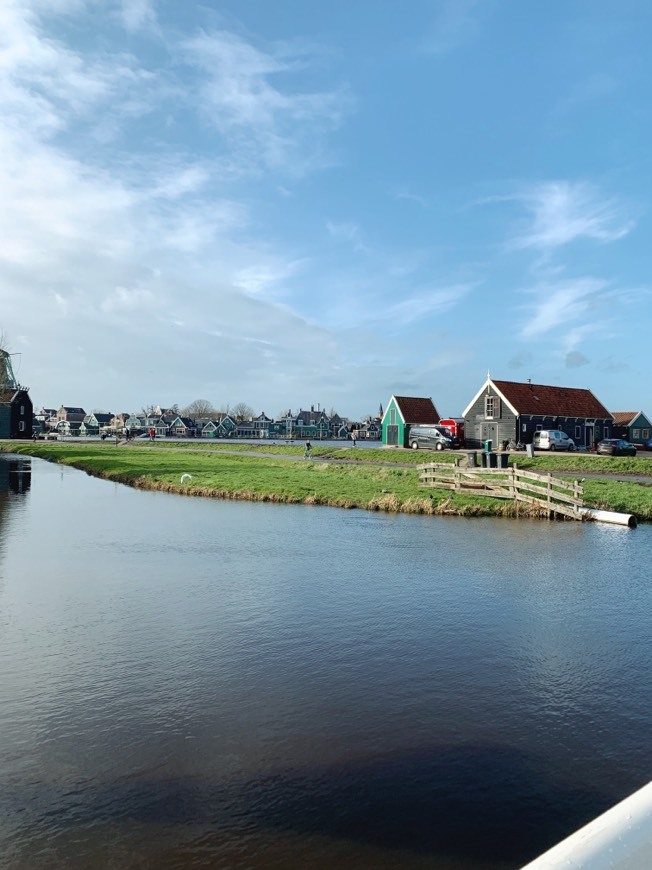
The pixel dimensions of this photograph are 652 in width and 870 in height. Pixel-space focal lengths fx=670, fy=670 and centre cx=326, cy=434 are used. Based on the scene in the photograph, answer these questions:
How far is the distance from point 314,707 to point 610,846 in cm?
594

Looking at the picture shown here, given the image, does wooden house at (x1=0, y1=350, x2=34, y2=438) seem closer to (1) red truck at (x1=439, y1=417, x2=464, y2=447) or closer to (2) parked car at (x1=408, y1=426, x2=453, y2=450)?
(2) parked car at (x1=408, y1=426, x2=453, y2=450)

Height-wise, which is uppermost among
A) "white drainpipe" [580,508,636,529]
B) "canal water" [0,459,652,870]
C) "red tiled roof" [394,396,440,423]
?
"red tiled roof" [394,396,440,423]

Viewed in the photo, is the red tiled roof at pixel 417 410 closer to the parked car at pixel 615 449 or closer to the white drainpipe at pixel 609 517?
the parked car at pixel 615 449

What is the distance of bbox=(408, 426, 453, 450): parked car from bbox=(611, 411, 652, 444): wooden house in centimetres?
2156

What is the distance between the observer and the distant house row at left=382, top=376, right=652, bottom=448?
2411 inches

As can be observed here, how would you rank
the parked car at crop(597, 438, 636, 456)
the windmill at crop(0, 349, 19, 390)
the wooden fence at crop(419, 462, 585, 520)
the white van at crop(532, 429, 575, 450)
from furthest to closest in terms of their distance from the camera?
1. the windmill at crop(0, 349, 19, 390)
2. the white van at crop(532, 429, 575, 450)
3. the parked car at crop(597, 438, 636, 456)
4. the wooden fence at crop(419, 462, 585, 520)

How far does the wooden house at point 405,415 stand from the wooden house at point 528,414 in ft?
23.1

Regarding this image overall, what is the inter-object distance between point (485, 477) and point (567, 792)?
85.9 feet

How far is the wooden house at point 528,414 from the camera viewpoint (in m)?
61.1

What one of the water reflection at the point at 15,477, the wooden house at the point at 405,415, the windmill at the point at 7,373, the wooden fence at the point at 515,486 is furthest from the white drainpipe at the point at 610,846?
the windmill at the point at 7,373

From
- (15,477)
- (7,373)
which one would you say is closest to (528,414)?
(15,477)

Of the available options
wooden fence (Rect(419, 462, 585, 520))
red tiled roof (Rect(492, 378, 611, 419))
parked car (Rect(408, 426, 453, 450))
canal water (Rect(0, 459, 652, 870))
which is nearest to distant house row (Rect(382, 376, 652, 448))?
red tiled roof (Rect(492, 378, 611, 419))

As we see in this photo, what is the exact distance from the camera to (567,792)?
7.38 m

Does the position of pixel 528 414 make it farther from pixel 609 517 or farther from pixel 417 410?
pixel 609 517
